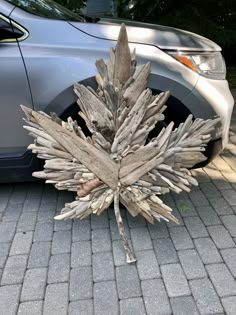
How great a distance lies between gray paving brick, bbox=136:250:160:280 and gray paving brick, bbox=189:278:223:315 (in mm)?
232

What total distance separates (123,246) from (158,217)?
32cm

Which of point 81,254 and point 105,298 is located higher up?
point 105,298

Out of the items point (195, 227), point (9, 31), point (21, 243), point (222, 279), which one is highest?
point (9, 31)

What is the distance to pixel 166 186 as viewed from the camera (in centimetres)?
251

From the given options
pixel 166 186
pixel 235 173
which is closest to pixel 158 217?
pixel 166 186

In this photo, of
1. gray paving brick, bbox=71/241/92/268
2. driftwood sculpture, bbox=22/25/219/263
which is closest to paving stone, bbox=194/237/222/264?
driftwood sculpture, bbox=22/25/219/263

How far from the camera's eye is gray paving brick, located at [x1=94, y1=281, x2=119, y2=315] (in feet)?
6.83

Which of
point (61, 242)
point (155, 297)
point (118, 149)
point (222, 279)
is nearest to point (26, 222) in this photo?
point (61, 242)

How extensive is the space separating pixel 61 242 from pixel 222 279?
1.10 m

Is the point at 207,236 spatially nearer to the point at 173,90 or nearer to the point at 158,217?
the point at 158,217

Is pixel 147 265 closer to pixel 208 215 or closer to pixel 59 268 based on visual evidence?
pixel 59 268

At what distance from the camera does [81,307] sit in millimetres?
2111

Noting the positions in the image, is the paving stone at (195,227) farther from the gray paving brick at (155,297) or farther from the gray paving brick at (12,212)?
the gray paving brick at (12,212)

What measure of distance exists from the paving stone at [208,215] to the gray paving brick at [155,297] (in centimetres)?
74
